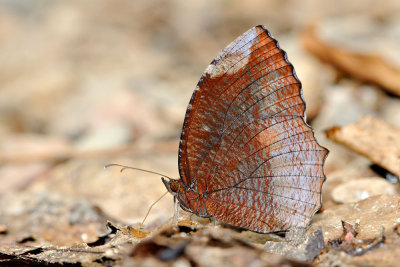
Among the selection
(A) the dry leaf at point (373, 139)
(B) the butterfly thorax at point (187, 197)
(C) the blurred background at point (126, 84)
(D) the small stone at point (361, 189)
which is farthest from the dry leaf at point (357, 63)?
(B) the butterfly thorax at point (187, 197)

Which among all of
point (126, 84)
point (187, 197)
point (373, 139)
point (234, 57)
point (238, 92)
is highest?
point (126, 84)

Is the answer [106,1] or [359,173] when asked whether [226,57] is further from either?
[106,1]

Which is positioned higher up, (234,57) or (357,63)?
(357,63)

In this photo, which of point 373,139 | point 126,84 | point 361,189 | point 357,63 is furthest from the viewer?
point 126,84

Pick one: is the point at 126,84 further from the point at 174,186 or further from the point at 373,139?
the point at 373,139

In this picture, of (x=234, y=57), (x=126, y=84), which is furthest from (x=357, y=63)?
(x=126, y=84)

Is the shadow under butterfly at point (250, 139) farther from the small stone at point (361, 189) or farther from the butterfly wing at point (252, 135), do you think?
the small stone at point (361, 189)
